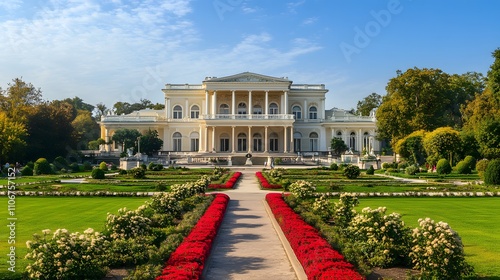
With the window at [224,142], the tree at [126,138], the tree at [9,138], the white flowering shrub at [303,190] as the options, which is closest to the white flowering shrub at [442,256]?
the white flowering shrub at [303,190]

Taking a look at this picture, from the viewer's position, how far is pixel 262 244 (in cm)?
1125

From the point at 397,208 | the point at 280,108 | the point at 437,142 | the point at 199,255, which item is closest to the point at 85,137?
the point at 280,108

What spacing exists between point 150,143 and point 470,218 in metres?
52.5

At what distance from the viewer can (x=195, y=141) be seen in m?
71.2

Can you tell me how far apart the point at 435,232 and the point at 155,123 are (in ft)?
215

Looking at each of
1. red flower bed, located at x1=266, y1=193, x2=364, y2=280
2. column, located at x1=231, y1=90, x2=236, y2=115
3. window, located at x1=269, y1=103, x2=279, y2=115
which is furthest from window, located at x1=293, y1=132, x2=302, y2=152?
red flower bed, located at x1=266, y1=193, x2=364, y2=280

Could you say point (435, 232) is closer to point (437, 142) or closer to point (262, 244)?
point (262, 244)

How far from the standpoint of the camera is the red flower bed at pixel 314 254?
748cm

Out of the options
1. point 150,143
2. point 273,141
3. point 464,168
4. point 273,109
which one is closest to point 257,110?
point 273,109

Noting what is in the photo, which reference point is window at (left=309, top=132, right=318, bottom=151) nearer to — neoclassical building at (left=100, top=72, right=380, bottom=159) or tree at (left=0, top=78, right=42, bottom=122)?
neoclassical building at (left=100, top=72, right=380, bottom=159)

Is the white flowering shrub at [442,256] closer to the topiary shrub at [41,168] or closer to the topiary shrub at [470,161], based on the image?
the topiary shrub at [470,161]

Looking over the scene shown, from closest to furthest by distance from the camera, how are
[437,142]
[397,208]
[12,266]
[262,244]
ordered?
[12,266]
[262,244]
[397,208]
[437,142]

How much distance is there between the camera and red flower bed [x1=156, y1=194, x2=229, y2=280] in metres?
7.61

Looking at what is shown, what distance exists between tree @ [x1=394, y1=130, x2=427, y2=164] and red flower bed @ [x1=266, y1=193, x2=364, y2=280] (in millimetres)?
38097
